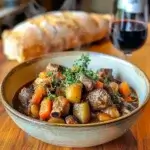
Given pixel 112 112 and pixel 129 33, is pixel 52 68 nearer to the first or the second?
pixel 112 112

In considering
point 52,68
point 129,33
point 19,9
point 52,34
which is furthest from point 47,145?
point 19,9

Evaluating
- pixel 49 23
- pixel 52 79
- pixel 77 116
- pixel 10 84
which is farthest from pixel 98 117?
pixel 49 23

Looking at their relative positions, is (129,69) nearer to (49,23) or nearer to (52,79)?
(52,79)

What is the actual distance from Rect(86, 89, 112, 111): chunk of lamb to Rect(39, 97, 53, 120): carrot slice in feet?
0.30

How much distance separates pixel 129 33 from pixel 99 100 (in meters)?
0.48

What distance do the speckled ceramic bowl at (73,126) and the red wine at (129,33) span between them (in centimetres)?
21

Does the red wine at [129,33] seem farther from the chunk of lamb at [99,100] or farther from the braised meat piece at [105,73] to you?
the chunk of lamb at [99,100]

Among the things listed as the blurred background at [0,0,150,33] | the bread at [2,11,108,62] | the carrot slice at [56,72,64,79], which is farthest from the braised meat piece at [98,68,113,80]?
the blurred background at [0,0,150,33]

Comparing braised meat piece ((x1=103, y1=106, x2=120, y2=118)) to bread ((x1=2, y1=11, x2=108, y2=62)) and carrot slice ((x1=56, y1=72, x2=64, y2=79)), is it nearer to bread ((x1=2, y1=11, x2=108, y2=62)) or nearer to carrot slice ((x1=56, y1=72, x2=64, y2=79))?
carrot slice ((x1=56, y1=72, x2=64, y2=79))

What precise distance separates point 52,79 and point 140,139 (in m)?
0.26

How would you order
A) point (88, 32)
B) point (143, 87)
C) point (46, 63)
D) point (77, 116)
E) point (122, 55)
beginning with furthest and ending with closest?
point (88, 32) → point (122, 55) → point (46, 63) → point (143, 87) → point (77, 116)

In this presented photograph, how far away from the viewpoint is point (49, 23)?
4.83 feet

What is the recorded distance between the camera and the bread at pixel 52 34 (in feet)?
4.52

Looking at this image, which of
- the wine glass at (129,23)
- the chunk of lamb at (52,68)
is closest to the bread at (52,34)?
the wine glass at (129,23)
